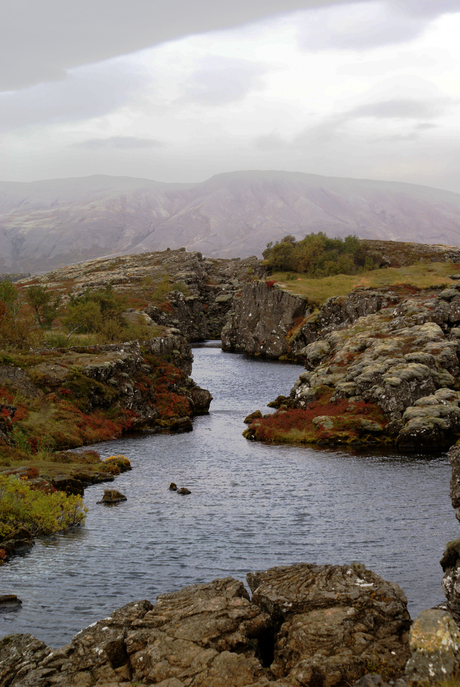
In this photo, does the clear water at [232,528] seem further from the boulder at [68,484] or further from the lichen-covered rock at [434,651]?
the lichen-covered rock at [434,651]

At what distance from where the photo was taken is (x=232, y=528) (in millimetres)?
35062

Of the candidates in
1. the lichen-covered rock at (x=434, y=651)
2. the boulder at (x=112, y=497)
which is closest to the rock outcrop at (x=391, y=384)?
the boulder at (x=112, y=497)

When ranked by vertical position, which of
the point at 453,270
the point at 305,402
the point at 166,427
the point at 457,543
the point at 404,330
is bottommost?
the point at 166,427

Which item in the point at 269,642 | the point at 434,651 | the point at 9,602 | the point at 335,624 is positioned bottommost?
the point at 9,602

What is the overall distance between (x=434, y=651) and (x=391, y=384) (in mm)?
50033

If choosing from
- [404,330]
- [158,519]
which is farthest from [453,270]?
[158,519]

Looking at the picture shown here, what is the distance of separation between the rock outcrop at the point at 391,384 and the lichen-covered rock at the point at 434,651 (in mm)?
43247

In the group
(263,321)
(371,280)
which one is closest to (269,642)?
(371,280)

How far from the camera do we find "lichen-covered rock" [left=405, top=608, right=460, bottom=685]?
1458cm

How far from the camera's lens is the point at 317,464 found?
5216 centimetres

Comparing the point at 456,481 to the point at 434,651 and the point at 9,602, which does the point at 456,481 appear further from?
the point at 9,602

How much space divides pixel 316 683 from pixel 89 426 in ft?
170

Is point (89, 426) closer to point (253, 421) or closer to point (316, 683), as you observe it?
point (253, 421)

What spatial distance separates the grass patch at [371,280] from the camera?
129625 millimetres
